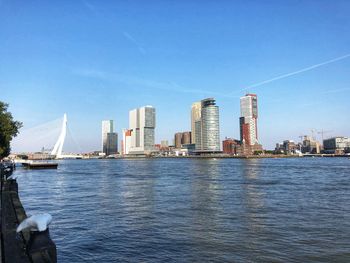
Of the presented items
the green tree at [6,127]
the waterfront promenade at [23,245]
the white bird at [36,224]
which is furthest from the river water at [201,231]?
the green tree at [6,127]

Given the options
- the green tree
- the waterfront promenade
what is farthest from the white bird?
the green tree

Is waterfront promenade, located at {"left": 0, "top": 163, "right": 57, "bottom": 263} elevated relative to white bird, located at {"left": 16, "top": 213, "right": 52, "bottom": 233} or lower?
lower

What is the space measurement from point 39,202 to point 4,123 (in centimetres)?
3097

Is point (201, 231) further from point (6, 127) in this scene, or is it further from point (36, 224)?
point (6, 127)

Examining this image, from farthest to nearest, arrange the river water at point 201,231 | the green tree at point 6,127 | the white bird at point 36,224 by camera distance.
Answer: the green tree at point 6,127 → the river water at point 201,231 → the white bird at point 36,224

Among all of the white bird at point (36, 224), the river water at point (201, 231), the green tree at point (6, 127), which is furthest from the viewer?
the green tree at point (6, 127)

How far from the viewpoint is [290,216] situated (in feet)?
68.9

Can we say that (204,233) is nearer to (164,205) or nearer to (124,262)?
(124,262)

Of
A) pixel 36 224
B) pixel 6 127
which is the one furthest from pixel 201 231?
pixel 6 127

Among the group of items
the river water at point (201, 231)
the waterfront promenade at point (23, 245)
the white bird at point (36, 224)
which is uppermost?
the white bird at point (36, 224)

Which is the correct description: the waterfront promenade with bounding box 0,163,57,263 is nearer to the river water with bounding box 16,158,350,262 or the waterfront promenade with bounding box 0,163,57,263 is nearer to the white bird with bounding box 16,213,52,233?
the white bird with bounding box 16,213,52,233

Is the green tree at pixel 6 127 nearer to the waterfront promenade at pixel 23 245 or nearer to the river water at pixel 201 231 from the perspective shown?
the river water at pixel 201 231

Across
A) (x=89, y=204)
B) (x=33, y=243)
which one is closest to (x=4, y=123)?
(x=89, y=204)

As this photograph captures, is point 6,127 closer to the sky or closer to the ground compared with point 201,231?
closer to the sky
